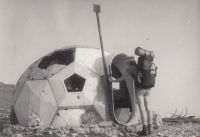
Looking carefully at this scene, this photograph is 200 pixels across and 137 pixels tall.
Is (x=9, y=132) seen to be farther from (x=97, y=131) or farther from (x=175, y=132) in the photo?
(x=175, y=132)

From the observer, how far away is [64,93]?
7.48 metres

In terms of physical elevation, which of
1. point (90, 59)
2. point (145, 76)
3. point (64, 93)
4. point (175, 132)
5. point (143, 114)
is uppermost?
point (90, 59)

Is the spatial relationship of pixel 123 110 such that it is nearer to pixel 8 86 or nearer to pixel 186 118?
pixel 186 118

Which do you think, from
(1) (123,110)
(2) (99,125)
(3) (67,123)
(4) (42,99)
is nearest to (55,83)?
(4) (42,99)

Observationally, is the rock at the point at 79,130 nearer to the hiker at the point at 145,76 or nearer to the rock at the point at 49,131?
the rock at the point at 49,131

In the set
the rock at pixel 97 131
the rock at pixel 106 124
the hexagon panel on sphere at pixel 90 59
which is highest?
the hexagon panel on sphere at pixel 90 59

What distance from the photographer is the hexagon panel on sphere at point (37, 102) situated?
751 cm

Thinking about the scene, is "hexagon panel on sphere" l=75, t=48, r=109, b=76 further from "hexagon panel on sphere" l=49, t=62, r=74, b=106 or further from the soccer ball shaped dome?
"hexagon panel on sphere" l=49, t=62, r=74, b=106

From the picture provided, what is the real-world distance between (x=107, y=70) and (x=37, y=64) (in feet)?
8.40

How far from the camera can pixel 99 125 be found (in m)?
7.24

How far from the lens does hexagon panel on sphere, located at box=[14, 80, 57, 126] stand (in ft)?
24.6

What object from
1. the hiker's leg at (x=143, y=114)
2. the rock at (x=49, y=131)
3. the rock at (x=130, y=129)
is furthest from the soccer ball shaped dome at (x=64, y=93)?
the hiker's leg at (x=143, y=114)

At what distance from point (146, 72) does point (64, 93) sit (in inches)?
103

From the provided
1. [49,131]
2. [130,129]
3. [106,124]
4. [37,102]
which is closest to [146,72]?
[130,129]
